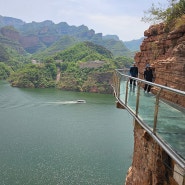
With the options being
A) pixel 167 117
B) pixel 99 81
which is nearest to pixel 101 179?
pixel 167 117

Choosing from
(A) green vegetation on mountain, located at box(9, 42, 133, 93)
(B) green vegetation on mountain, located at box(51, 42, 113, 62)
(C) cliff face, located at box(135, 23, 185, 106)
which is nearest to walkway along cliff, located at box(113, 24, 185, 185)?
(C) cliff face, located at box(135, 23, 185, 106)

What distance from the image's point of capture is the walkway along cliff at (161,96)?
6.30m

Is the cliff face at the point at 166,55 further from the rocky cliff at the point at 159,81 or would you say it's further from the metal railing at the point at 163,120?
the metal railing at the point at 163,120

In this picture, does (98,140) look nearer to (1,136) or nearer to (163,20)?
(1,136)

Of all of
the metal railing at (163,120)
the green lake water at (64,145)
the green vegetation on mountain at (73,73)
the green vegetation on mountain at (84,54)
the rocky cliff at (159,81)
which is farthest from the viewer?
the green vegetation on mountain at (84,54)

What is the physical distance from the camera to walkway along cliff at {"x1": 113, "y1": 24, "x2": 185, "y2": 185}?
20.7 feet

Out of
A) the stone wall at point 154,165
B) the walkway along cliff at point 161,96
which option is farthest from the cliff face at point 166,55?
the stone wall at point 154,165

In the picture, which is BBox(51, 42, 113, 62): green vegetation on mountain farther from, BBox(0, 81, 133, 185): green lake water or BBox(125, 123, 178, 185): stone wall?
BBox(125, 123, 178, 185): stone wall

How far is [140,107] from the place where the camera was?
6484mm

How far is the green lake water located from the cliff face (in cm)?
1324

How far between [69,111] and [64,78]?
40951 millimetres

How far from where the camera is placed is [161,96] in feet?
17.9

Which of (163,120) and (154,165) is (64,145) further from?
(163,120)

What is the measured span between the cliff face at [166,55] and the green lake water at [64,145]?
521 inches
